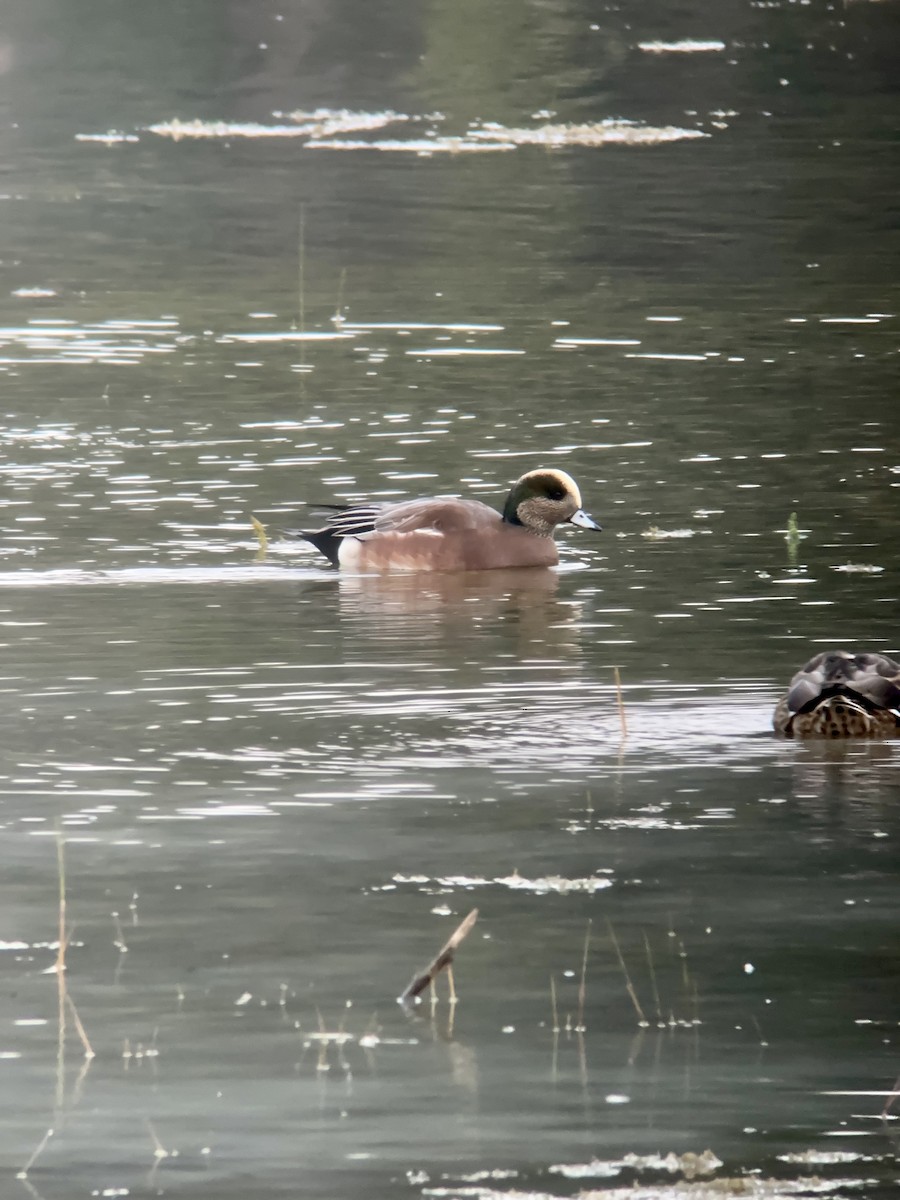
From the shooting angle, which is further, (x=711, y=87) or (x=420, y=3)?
(x=420, y=3)

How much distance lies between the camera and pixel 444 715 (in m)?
11.1

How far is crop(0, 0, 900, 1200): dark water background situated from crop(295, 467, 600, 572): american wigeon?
18 cm

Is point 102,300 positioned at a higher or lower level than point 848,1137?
higher

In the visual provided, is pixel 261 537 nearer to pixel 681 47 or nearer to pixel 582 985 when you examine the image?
pixel 582 985

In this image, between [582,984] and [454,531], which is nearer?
[582,984]

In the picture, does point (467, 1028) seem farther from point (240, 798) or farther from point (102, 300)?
point (102, 300)

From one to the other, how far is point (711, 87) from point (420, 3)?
20.5 meters

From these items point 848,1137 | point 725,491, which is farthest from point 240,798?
point 725,491

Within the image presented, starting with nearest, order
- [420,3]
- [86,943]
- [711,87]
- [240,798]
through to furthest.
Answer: [86,943]
[240,798]
[711,87]
[420,3]

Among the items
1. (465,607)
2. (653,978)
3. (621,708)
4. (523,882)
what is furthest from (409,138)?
(653,978)

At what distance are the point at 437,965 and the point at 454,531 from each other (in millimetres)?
7712

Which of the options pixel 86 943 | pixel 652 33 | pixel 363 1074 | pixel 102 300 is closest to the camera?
pixel 363 1074

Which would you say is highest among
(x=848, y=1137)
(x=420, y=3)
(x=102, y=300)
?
(x=420, y=3)

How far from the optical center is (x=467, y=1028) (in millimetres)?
7414
